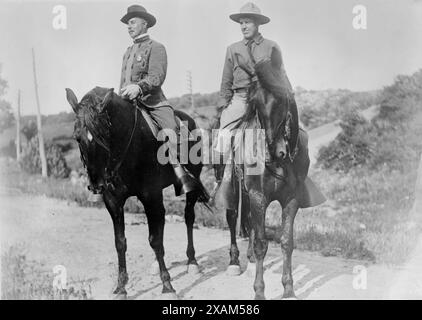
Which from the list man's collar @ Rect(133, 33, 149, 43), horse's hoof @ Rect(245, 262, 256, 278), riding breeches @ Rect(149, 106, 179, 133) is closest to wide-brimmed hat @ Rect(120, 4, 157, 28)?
man's collar @ Rect(133, 33, 149, 43)

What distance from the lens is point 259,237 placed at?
690cm

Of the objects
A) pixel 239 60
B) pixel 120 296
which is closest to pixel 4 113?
pixel 120 296

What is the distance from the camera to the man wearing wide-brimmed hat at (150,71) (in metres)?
7.69

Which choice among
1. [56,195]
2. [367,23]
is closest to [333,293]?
[367,23]

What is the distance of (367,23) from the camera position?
28.8 ft

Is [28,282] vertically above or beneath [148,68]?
beneath

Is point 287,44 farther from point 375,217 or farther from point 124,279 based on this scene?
point 124,279

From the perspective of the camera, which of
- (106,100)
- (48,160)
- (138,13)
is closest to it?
(106,100)

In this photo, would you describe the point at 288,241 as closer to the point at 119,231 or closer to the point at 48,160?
the point at 119,231

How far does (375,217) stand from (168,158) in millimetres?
4099

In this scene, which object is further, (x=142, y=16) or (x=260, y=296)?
(x=142, y=16)

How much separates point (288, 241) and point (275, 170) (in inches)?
36.0

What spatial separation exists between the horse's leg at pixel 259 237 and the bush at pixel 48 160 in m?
6.30

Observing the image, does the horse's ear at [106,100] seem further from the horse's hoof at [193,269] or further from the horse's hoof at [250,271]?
the horse's hoof at [250,271]
